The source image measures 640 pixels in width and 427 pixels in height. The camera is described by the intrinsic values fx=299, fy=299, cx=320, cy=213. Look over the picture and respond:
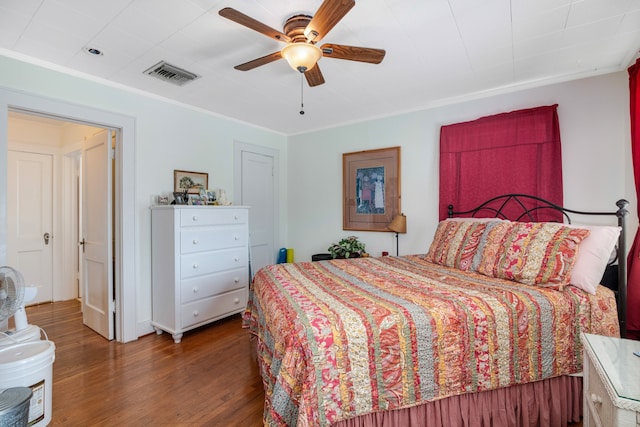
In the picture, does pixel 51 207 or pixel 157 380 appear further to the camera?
pixel 51 207

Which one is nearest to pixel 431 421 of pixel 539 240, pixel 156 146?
pixel 539 240

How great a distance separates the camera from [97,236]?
3045 millimetres

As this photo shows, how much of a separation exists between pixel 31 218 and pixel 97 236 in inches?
71.1

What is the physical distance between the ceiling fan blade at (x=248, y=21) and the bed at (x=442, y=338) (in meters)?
1.44

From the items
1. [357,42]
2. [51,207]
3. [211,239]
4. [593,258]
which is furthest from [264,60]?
[51,207]

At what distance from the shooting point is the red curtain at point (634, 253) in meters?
1.99

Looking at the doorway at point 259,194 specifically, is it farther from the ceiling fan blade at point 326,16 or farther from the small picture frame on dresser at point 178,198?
the ceiling fan blade at point 326,16

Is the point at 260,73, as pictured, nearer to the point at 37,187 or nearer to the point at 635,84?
the point at 635,84

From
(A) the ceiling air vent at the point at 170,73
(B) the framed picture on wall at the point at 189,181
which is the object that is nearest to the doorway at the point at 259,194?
(B) the framed picture on wall at the point at 189,181

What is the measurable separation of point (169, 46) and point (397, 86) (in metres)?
1.98

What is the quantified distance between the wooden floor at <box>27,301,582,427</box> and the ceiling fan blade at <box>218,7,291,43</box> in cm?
221

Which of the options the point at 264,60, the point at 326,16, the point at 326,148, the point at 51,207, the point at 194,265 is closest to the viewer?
the point at 326,16

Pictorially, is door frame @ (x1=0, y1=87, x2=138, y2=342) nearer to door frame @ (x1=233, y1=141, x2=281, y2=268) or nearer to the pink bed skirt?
door frame @ (x1=233, y1=141, x2=281, y2=268)

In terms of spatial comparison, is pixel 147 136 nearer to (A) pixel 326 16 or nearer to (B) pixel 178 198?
(B) pixel 178 198
